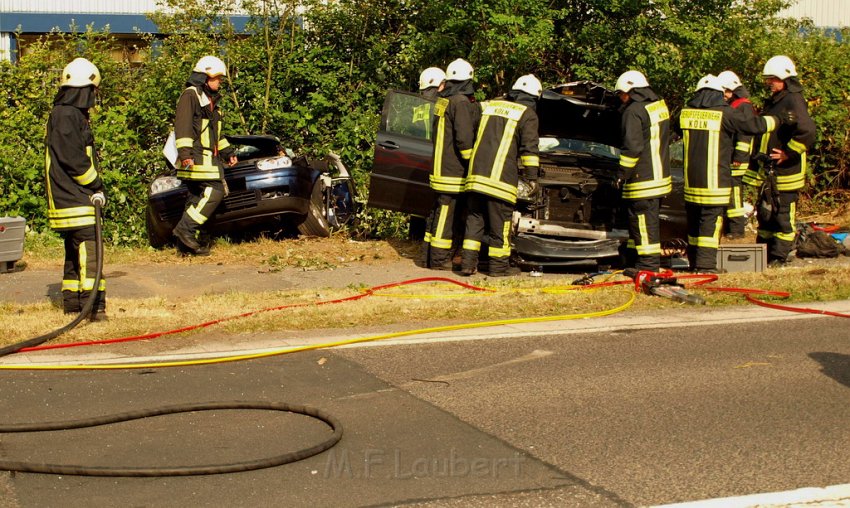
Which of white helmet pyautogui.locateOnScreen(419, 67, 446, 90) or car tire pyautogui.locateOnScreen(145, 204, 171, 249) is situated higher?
white helmet pyautogui.locateOnScreen(419, 67, 446, 90)

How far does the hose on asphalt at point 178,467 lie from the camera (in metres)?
4.96

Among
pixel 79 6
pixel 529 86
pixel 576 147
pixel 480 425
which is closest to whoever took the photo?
pixel 480 425

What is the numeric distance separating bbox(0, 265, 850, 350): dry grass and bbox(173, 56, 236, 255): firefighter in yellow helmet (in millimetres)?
2442

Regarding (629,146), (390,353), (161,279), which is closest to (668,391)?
→ (390,353)

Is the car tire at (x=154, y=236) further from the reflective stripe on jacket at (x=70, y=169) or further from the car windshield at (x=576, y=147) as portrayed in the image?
the car windshield at (x=576, y=147)

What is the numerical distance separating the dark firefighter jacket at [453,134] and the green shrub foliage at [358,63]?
2632 millimetres

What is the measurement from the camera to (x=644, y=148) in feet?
36.2

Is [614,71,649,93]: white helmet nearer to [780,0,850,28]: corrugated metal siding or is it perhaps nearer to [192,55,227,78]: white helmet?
[192,55,227,78]: white helmet

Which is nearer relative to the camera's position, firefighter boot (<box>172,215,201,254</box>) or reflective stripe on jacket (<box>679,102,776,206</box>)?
reflective stripe on jacket (<box>679,102,776,206</box>)

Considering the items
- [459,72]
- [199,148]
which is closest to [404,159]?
[459,72]

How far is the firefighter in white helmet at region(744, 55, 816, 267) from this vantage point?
471 inches

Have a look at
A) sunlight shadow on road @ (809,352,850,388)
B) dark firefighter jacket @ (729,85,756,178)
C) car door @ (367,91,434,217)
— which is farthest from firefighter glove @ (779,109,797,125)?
sunlight shadow on road @ (809,352,850,388)

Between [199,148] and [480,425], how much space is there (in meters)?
7.18

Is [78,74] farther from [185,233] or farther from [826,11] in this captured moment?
[826,11]
